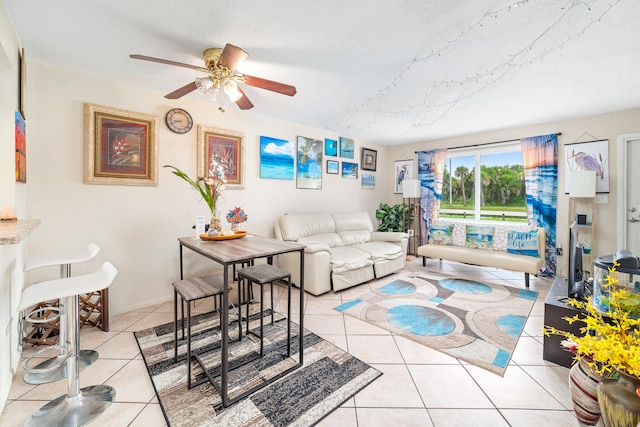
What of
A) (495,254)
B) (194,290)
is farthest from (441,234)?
(194,290)

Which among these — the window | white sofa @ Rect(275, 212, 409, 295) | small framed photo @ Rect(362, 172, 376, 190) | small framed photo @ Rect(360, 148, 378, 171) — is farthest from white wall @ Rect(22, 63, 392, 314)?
the window

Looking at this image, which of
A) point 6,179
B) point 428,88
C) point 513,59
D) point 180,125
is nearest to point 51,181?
point 6,179

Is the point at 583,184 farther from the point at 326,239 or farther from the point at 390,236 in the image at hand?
the point at 326,239

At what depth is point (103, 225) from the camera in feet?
8.47

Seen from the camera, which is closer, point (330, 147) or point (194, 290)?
point (194, 290)

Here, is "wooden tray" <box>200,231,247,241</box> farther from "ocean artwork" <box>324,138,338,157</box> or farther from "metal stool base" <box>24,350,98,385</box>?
"ocean artwork" <box>324,138,338,157</box>

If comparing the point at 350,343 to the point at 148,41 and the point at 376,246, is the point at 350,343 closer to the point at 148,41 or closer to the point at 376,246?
the point at 376,246

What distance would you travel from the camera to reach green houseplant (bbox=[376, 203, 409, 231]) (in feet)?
16.7

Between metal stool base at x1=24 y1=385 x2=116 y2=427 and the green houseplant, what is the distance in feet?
14.4

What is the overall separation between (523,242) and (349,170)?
2.89m

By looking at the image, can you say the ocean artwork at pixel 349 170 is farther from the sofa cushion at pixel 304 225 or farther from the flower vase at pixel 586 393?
the flower vase at pixel 586 393

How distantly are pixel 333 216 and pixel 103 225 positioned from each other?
2.98m

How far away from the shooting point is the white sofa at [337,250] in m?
3.17

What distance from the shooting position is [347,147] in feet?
16.0
